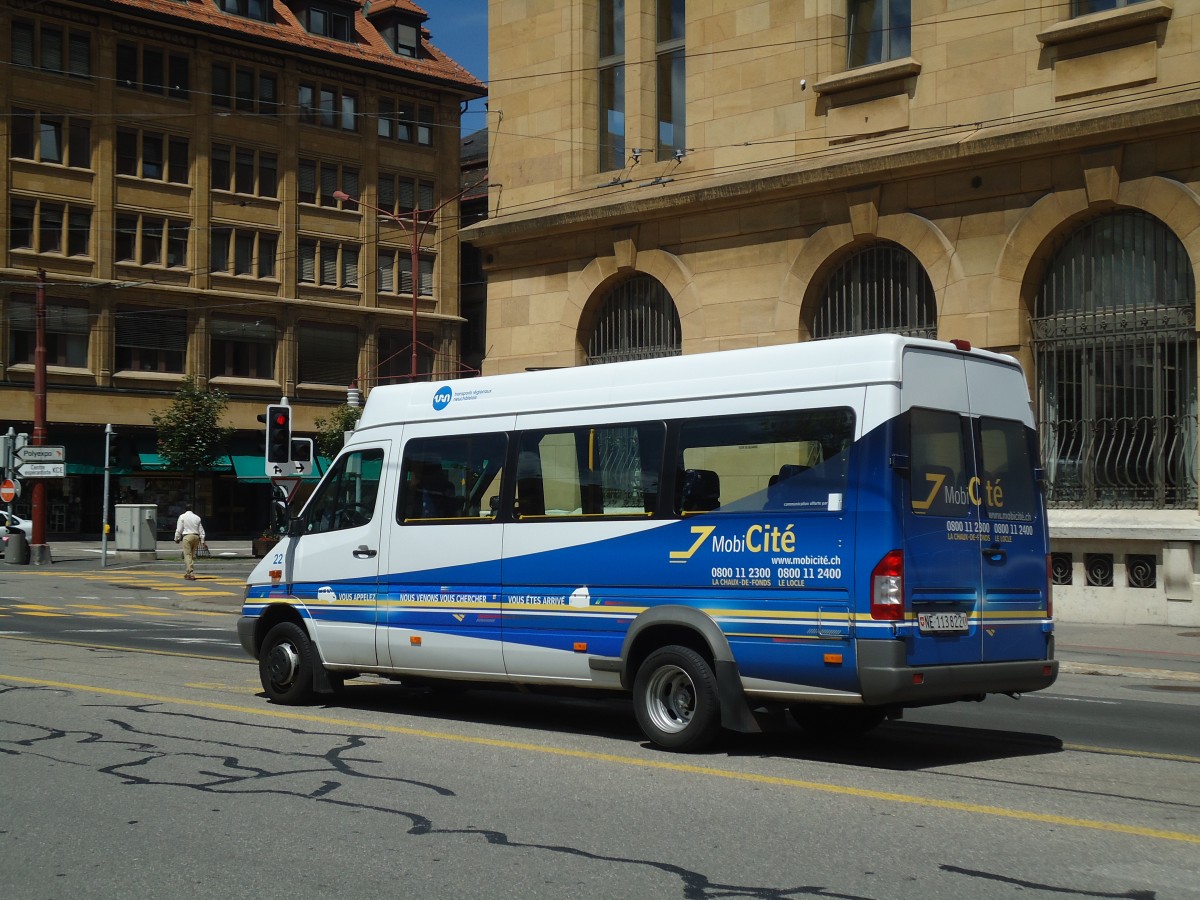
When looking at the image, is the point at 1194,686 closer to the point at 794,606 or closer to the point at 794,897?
the point at 794,606

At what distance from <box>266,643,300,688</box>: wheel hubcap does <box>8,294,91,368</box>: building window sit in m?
44.4

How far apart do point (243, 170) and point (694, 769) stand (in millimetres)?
54321

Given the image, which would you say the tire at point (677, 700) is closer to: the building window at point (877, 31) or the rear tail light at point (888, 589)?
the rear tail light at point (888, 589)

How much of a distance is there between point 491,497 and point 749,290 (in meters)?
12.6

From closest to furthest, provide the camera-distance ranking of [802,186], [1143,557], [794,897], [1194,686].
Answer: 1. [794,897]
2. [1194,686]
3. [1143,557]
4. [802,186]

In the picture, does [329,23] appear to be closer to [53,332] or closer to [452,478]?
[53,332]

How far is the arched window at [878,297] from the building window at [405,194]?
42420mm

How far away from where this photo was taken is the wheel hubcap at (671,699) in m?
9.47

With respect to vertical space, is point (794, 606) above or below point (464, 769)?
above

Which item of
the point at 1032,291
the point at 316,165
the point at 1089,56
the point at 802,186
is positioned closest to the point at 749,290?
the point at 802,186

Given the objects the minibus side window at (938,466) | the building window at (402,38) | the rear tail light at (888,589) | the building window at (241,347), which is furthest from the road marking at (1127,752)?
the building window at (402,38)

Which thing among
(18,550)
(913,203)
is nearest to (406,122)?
(18,550)

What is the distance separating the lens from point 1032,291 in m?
20.4

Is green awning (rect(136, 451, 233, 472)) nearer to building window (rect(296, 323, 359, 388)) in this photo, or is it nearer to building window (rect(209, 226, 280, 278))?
building window (rect(296, 323, 359, 388))
